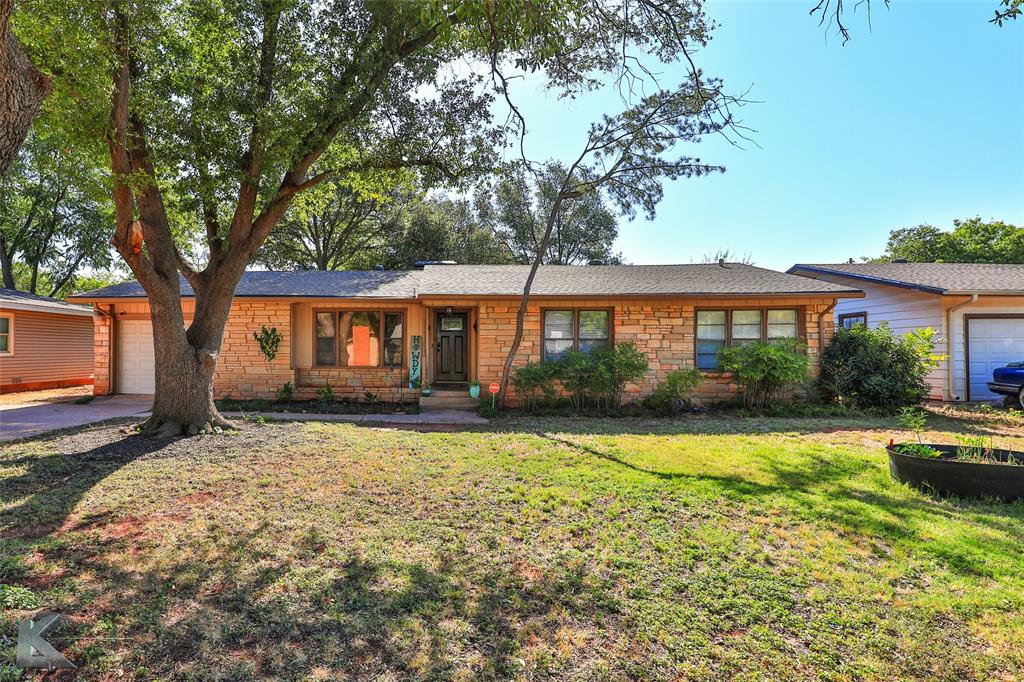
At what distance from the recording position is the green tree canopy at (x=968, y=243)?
2591cm

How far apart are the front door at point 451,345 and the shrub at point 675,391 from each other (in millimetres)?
Result: 4958

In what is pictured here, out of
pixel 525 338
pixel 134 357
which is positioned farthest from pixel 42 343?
pixel 525 338

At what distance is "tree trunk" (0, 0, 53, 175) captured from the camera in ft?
7.59

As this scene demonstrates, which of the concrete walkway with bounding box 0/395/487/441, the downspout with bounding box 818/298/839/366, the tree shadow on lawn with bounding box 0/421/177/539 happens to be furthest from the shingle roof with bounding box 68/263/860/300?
the tree shadow on lawn with bounding box 0/421/177/539

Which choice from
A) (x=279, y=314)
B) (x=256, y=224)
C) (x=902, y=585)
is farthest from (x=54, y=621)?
(x=279, y=314)

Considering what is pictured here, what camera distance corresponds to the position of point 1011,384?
30.7 ft

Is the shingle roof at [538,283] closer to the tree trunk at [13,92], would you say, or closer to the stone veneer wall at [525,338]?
the stone veneer wall at [525,338]

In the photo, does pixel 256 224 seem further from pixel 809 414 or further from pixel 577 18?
pixel 809 414

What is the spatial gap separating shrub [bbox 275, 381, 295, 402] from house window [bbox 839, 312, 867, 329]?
1491 cm

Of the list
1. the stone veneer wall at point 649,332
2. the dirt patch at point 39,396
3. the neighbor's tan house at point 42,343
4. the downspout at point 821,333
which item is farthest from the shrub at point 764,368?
the neighbor's tan house at point 42,343

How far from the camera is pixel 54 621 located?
2.11 m

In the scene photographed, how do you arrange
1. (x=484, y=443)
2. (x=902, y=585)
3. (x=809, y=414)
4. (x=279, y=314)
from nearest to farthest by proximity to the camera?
(x=902, y=585) < (x=484, y=443) < (x=809, y=414) < (x=279, y=314)

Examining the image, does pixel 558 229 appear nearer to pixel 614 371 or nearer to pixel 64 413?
pixel 614 371

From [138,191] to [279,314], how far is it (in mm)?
5270
